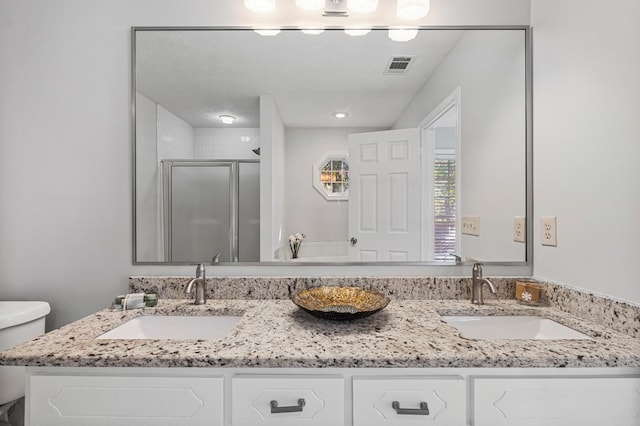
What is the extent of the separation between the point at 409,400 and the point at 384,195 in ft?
2.91

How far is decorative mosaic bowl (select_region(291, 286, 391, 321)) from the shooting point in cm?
115

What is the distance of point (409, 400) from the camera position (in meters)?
0.92

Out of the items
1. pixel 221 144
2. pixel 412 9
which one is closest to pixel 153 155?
pixel 221 144

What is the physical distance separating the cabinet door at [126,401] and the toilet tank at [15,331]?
564mm

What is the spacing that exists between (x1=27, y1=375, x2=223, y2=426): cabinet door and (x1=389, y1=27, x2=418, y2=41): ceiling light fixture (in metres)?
1.53

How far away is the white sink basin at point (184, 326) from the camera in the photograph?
4.39 ft

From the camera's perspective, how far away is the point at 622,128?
1.05m

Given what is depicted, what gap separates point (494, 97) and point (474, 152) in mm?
269

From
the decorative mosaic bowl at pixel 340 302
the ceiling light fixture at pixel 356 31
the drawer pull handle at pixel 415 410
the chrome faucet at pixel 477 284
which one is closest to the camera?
the drawer pull handle at pixel 415 410

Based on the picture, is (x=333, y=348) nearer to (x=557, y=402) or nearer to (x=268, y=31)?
(x=557, y=402)

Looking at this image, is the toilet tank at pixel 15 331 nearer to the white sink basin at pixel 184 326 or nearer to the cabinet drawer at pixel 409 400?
the white sink basin at pixel 184 326

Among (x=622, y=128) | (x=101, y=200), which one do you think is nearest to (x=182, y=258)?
(x=101, y=200)

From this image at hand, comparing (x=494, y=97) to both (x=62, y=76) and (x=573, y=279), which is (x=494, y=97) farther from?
(x=62, y=76)


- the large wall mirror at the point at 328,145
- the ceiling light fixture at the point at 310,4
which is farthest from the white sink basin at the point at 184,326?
the ceiling light fixture at the point at 310,4
